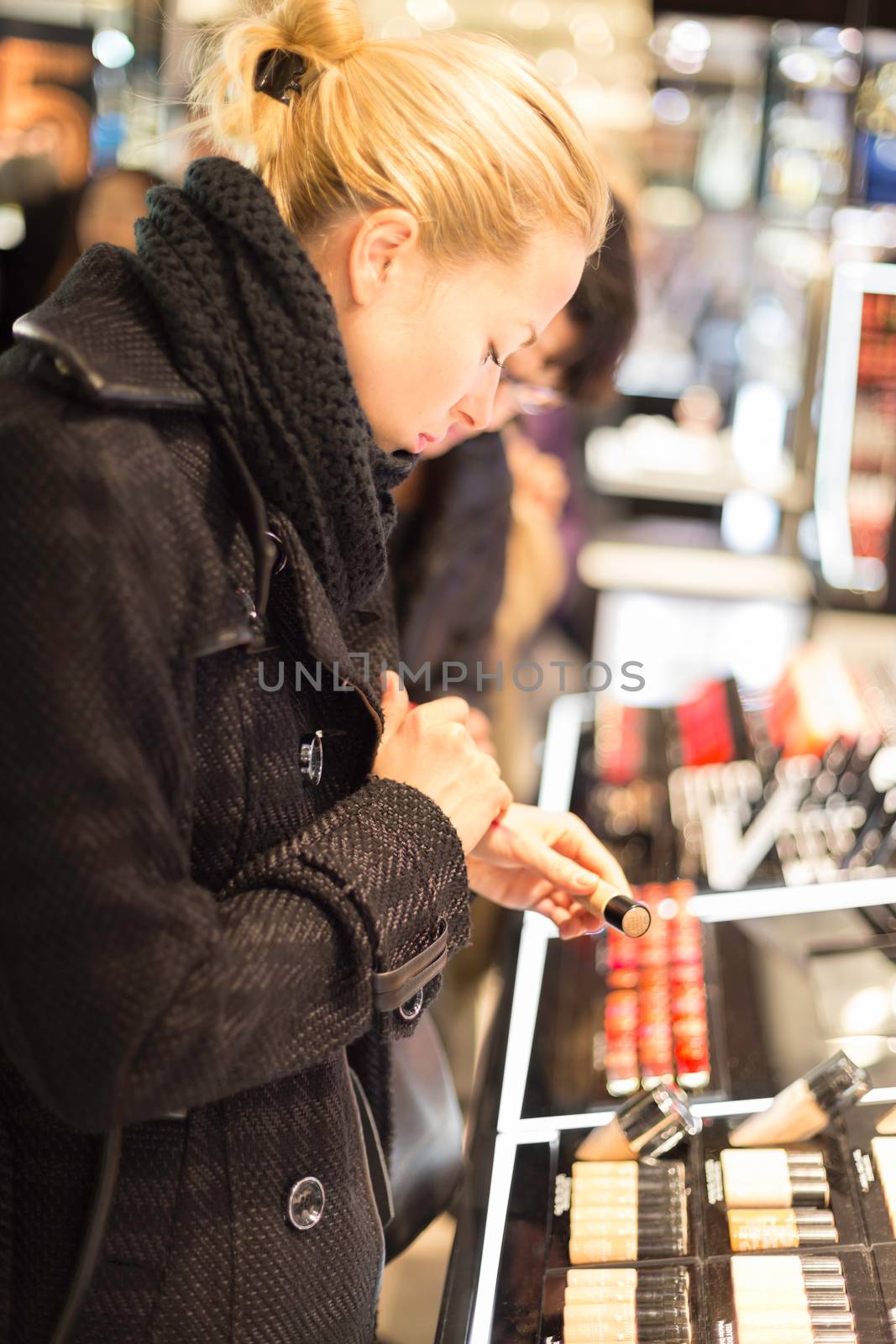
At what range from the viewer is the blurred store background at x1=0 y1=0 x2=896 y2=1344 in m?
2.92

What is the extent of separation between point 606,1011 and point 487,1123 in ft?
0.68

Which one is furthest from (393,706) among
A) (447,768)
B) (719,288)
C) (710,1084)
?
(719,288)

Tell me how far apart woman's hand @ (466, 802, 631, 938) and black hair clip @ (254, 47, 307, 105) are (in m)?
0.68

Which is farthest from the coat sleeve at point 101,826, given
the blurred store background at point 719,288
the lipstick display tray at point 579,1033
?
the blurred store background at point 719,288

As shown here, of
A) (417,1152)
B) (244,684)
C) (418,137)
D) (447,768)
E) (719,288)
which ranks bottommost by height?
(417,1152)

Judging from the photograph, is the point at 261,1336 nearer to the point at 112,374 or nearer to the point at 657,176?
the point at 112,374

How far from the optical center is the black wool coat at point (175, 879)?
28.8 inches

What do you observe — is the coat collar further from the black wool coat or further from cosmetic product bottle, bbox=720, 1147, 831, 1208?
cosmetic product bottle, bbox=720, 1147, 831, 1208

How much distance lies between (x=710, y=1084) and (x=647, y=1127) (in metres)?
0.13

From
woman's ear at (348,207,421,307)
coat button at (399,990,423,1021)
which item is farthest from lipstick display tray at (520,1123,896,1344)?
woman's ear at (348,207,421,307)

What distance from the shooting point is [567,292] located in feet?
3.39

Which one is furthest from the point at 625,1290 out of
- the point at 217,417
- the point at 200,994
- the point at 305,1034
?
the point at 217,417

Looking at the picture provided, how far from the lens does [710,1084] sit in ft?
4.15

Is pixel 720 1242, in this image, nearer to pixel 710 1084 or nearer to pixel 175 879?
pixel 710 1084
